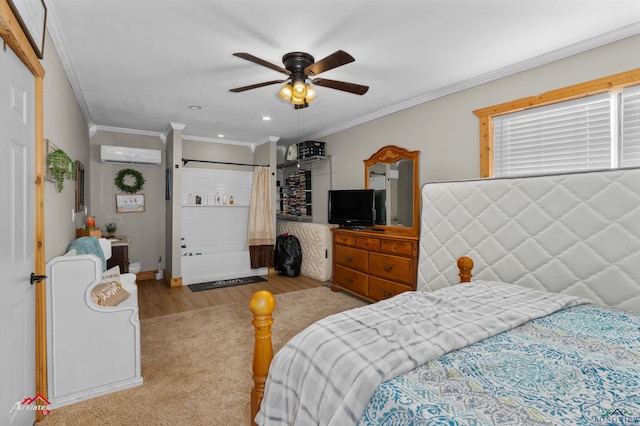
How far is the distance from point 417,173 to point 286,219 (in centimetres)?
319

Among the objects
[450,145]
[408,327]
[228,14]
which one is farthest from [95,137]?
[408,327]

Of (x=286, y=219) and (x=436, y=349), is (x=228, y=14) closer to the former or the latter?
(x=436, y=349)

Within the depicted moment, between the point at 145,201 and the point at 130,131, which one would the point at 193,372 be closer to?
the point at 145,201

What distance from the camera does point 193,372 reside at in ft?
7.83

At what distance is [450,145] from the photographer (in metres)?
3.29

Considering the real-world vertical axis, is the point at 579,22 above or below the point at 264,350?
above

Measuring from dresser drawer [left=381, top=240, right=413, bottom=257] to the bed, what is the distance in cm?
105

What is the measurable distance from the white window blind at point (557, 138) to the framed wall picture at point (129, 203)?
205 inches

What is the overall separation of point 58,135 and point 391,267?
3.37 meters

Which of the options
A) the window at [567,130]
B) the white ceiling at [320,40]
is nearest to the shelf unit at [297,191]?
the white ceiling at [320,40]

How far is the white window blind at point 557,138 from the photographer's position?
234 cm

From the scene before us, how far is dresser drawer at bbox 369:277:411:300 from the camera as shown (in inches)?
137

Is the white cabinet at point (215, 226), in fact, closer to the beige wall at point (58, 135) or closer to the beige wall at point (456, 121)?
the beige wall at point (58, 135)

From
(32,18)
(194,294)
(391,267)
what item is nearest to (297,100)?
(32,18)
